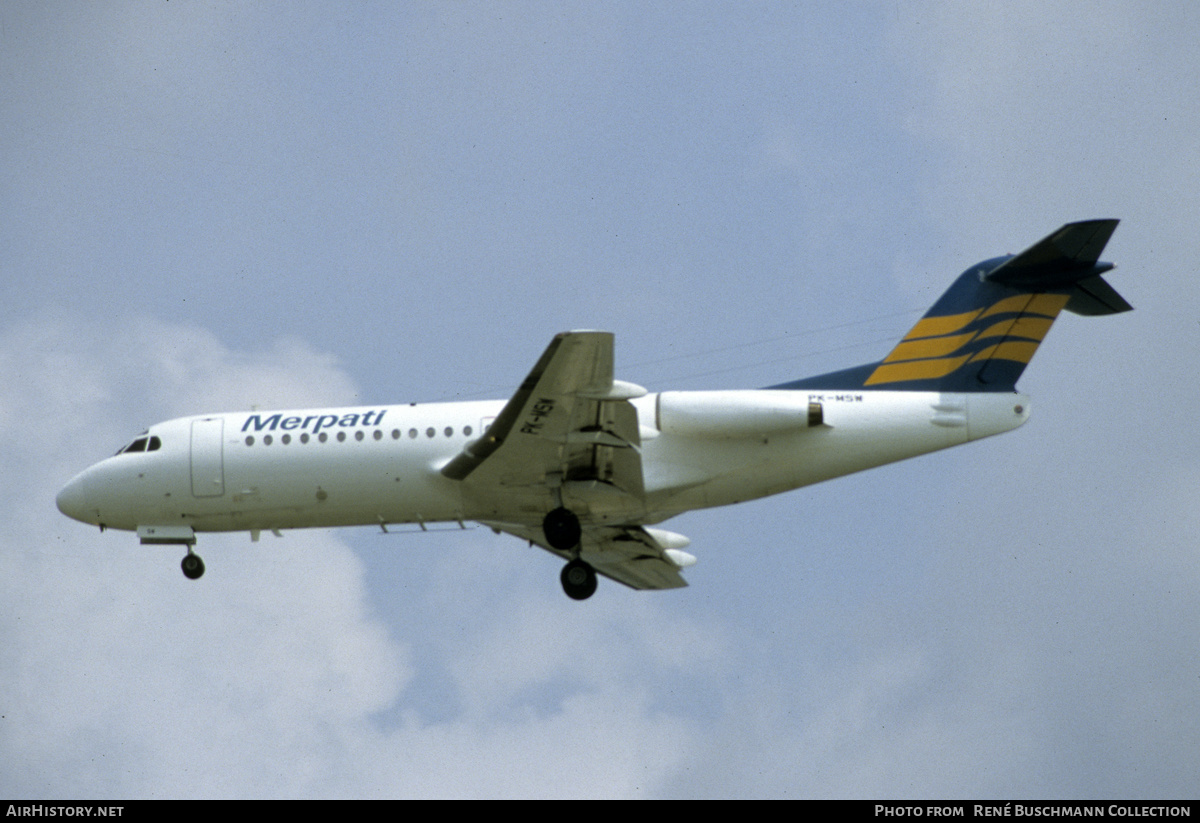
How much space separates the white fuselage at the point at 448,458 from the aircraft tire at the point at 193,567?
2.66 ft

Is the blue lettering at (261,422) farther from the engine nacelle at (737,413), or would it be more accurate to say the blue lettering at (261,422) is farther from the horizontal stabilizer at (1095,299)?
the horizontal stabilizer at (1095,299)

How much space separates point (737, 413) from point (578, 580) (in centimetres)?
474

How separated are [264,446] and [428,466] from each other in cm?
316

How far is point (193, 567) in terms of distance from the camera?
91.1 feet

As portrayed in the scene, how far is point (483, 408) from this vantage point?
26.3 meters

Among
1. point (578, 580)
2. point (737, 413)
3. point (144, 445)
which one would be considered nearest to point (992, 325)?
point (737, 413)

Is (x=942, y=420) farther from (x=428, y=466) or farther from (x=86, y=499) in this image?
(x=86, y=499)

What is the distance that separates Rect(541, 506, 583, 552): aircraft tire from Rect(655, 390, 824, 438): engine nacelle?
2.28m

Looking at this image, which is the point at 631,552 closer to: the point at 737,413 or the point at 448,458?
the point at 448,458

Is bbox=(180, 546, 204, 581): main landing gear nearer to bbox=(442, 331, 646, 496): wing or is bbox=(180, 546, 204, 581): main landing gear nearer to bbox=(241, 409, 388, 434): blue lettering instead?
bbox=(241, 409, 388, 434): blue lettering

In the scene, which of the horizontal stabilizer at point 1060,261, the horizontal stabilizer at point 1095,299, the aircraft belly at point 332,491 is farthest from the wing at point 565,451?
the horizontal stabilizer at point 1095,299

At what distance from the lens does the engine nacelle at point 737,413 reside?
24438 millimetres

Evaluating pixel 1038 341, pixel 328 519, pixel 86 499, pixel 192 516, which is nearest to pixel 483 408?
pixel 328 519

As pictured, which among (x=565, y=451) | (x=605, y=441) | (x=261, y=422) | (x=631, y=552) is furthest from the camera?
(x=631, y=552)
